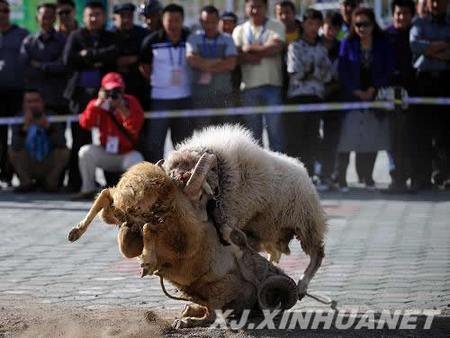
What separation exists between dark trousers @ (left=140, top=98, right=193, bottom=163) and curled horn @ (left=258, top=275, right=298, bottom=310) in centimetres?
648

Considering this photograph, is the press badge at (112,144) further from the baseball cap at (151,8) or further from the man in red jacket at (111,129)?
the baseball cap at (151,8)

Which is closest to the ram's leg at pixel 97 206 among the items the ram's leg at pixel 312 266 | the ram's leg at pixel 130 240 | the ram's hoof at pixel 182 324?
the ram's leg at pixel 130 240

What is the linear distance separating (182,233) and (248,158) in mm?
846

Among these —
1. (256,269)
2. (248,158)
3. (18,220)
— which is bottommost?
(18,220)

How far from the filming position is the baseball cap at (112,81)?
40.7ft

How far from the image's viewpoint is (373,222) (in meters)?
11.1

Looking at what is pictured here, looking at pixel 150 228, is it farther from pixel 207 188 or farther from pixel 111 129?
Result: pixel 111 129

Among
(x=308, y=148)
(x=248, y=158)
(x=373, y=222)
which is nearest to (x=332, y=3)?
(x=308, y=148)

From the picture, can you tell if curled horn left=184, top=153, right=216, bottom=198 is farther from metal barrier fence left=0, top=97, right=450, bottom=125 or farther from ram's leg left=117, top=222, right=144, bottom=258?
metal barrier fence left=0, top=97, right=450, bottom=125

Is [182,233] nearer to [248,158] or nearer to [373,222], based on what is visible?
[248,158]

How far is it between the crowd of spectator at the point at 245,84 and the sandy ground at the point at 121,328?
598 centimetres

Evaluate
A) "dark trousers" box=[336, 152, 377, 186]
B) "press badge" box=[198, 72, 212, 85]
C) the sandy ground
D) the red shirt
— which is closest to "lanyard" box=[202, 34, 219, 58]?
"press badge" box=[198, 72, 212, 85]

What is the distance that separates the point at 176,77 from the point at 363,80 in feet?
7.38

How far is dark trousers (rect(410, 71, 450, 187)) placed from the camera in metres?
13.4
